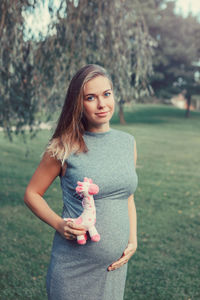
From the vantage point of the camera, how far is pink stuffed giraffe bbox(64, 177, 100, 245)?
62.5 inches

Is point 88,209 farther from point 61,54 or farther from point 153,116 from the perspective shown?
point 153,116

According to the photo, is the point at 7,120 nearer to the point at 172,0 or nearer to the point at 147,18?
the point at 147,18

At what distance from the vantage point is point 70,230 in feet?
5.35

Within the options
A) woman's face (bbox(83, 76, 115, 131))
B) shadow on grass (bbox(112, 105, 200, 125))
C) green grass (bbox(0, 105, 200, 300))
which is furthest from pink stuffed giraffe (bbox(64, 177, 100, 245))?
shadow on grass (bbox(112, 105, 200, 125))

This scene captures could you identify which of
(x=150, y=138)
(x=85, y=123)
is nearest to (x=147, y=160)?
(x=150, y=138)

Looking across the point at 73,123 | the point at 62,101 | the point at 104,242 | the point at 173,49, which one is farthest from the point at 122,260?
the point at 173,49

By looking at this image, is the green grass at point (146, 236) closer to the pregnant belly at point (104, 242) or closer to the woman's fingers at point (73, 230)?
the pregnant belly at point (104, 242)

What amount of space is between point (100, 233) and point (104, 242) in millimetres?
49

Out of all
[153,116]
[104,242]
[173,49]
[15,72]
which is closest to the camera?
[104,242]

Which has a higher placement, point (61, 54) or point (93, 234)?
point (61, 54)

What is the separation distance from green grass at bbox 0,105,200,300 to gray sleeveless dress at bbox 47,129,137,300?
189cm

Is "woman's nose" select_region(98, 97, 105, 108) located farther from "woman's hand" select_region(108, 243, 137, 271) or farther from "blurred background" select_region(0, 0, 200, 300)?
"blurred background" select_region(0, 0, 200, 300)

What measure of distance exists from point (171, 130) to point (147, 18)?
8.19 m

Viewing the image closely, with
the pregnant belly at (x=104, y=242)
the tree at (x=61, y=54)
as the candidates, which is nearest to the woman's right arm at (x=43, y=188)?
the pregnant belly at (x=104, y=242)
